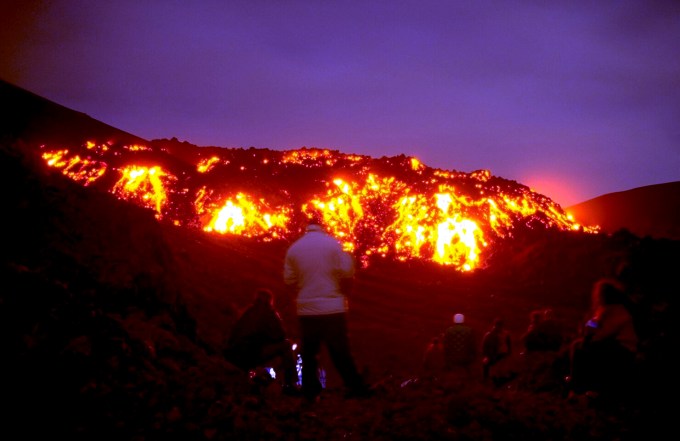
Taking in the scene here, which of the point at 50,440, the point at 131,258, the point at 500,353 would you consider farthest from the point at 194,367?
the point at 500,353

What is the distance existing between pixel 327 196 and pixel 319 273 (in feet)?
117

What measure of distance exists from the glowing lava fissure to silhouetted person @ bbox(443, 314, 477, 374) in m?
25.3

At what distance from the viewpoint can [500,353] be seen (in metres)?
11.8

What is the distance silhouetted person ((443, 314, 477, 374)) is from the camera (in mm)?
10953

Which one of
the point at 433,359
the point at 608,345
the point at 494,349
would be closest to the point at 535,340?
the point at 494,349

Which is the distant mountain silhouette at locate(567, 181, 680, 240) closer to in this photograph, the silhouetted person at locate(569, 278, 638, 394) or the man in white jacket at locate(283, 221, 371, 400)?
the silhouetted person at locate(569, 278, 638, 394)

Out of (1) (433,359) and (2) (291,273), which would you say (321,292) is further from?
(1) (433,359)

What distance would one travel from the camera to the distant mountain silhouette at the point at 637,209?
60938 mm

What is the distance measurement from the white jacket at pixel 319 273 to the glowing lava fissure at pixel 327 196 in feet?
96.7

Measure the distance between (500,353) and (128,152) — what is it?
32.0 m

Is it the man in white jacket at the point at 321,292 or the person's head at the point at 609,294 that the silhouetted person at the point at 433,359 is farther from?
the man in white jacket at the point at 321,292

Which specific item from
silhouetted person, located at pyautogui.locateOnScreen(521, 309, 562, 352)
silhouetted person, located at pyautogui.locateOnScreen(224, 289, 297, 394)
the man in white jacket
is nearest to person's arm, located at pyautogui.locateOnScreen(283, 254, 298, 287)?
the man in white jacket

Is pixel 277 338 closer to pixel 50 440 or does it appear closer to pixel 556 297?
pixel 50 440

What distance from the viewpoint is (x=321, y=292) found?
582 cm
